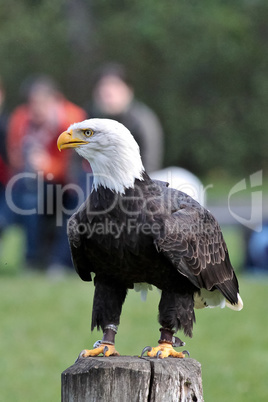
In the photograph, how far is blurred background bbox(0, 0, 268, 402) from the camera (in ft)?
28.3

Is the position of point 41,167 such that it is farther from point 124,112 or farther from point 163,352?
point 163,352

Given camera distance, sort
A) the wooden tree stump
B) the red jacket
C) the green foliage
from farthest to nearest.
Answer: the green foliage < the red jacket < the wooden tree stump

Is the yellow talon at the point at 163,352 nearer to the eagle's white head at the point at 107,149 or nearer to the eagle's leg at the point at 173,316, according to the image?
the eagle's leg at the point at 173,316

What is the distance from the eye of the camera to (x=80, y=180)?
11.4 meters

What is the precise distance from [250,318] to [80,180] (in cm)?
302

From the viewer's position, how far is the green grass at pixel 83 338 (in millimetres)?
7547

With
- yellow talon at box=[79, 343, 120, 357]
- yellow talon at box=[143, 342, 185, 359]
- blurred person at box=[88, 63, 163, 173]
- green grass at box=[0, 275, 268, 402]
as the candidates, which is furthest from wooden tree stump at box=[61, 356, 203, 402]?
blurred person at box=[88, 63, 163, 173]

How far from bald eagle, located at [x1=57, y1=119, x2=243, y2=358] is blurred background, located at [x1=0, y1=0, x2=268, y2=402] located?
2.37 metres

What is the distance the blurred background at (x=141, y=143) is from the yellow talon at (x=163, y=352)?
2.42 meters

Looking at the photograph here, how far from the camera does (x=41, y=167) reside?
1147 cm

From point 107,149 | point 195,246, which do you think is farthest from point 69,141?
point 195,246

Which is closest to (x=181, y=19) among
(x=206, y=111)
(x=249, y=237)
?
(x=206, y=111)

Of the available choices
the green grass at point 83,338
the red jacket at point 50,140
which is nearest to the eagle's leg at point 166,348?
the green grass at point 83,338

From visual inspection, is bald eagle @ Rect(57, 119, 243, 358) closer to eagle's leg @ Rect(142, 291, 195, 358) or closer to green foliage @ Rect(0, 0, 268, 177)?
eagle's leg @ Rect(142, 291, 195, 358)
